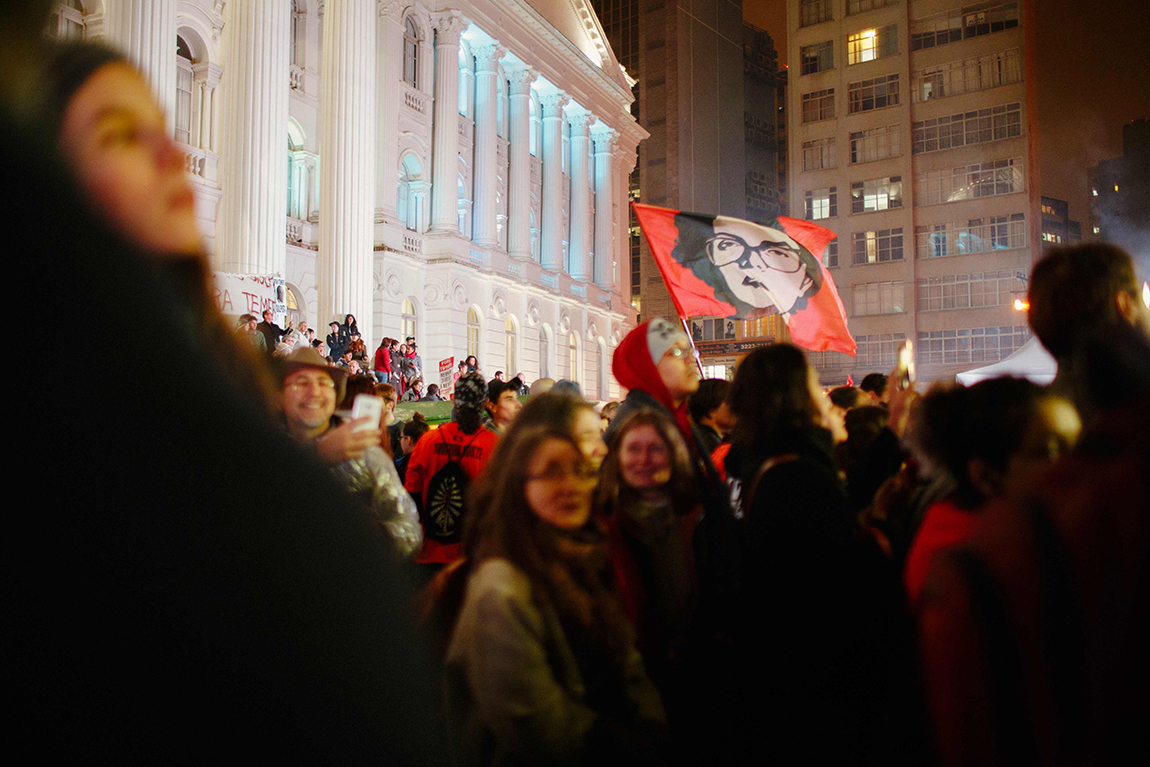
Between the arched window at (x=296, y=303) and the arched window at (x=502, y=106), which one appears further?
the arched window at (x=502, y=106)

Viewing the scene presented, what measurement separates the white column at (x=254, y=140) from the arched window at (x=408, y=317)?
32.4 ft

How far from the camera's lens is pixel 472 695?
2.07 m

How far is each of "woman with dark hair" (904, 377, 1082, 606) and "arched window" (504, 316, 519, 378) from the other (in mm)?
31012

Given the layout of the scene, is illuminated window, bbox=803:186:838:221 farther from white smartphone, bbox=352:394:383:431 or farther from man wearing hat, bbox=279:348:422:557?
white smartphone, bbox=352:394:383:431

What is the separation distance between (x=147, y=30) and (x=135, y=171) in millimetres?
17155

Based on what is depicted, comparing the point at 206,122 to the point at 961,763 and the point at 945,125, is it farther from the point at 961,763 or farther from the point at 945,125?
the point at 945,125

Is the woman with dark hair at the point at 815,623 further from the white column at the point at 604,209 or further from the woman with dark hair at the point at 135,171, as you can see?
the white column at the point at 604,209

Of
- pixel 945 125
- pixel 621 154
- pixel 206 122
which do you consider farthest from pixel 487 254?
pixel 945 125

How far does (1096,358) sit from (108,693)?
45.6 inches

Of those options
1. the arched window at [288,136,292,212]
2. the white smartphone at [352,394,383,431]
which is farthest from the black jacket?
the arched window at [288,136,292,212]

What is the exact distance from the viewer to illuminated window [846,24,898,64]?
44750 millimetres

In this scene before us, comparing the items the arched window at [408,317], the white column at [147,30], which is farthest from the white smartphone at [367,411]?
the arched window at [408,317]

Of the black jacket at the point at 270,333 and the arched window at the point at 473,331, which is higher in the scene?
the arched window at the point at 473,331

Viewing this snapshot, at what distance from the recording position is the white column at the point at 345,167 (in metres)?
20.5
